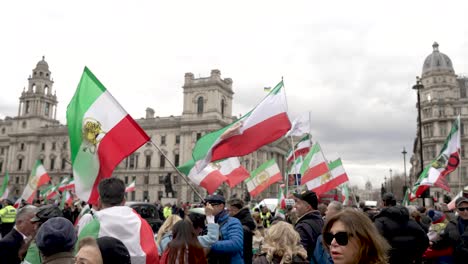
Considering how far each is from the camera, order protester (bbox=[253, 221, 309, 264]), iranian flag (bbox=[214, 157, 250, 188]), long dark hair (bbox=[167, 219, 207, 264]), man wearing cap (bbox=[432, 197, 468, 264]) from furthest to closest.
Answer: iranian flag (bbox=[214, 157, 250, 188]) → man wearing cap (bbox=[432, 197, 468, 264]) → protester (bbox=[253, 221, 309, 264]) → long dark hair (bbox=[167, 219, 207, 264])

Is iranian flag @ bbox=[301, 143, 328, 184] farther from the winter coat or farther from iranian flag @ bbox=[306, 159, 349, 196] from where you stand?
the winter coat

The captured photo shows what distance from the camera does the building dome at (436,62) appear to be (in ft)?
231

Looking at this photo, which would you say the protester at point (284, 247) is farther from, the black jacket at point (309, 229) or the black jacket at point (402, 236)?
the black jacket at point (402, 236)

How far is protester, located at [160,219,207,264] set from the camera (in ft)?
12.9

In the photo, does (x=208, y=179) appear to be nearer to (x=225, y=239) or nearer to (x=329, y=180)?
(x=225, y=239)

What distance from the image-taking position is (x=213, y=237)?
466cm

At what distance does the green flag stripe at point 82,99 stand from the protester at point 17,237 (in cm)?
172

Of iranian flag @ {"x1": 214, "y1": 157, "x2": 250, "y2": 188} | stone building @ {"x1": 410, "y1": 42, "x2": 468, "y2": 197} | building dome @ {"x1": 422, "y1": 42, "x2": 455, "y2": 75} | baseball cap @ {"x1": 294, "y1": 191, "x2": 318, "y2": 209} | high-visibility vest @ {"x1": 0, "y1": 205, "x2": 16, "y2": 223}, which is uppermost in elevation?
building dome @ {"x1": 422, "y1": 42, "x2": 455, "y2": 75}

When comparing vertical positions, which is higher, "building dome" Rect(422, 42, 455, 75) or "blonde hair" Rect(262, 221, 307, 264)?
"building dome" Rect(422, 42, 455, 75)

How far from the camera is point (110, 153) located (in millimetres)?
6086

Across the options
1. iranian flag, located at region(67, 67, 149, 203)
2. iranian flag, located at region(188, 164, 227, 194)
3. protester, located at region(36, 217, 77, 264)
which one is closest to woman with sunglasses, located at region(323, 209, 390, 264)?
protester, located at region(36, 217, 77, 264)

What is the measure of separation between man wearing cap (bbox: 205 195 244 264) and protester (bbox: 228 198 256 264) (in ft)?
3.12

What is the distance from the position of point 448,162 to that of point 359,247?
597 inches

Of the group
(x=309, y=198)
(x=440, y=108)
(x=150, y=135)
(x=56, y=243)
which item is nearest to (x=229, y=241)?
(x=309, y=198)
